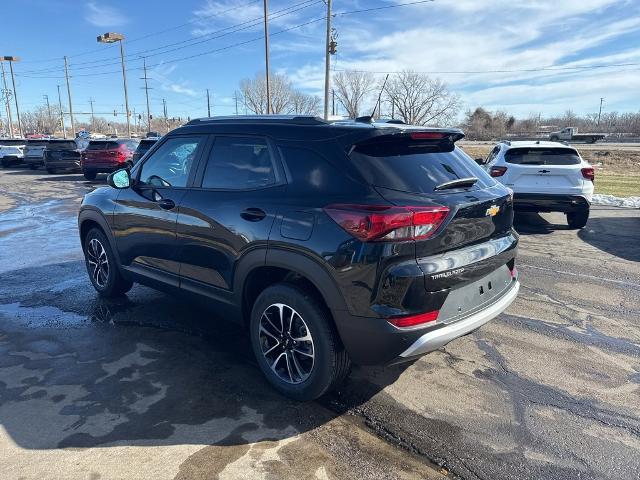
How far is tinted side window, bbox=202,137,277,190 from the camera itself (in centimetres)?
328

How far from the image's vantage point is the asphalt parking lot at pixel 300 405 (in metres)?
2.58

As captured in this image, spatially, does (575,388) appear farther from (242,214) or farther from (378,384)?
(242,214)

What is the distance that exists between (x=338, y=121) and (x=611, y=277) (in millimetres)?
4643

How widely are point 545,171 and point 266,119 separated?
6694mm

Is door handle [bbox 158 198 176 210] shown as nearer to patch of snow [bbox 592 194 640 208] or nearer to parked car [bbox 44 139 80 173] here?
patch of snow [bbox 592 194 640 208]

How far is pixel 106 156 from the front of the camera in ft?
60.5

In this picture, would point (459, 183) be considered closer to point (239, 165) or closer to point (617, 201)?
point (239, 165)

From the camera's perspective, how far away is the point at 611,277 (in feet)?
19.5

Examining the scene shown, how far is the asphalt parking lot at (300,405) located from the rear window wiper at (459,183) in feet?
4.72

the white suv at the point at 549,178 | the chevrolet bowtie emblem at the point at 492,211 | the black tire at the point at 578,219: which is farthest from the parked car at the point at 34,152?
the chevrolet bowtie emblem at the point at 492,211

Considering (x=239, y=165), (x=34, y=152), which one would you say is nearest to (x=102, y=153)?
(x=34, y=152)

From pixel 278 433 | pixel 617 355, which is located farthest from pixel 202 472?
pixel 617 355

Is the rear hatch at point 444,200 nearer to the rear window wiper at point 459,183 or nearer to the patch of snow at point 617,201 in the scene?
the rear window wiper at point 459,183

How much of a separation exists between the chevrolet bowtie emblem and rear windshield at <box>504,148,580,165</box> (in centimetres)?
613
